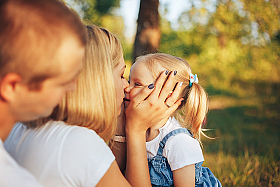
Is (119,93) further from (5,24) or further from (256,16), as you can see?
(256,16)

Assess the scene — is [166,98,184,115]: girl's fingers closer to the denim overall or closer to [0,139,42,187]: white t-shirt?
the denim overall

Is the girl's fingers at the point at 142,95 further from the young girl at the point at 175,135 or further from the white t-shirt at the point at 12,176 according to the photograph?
the white t-shirt at the point at 12,176

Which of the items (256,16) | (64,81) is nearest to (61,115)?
(64,81)

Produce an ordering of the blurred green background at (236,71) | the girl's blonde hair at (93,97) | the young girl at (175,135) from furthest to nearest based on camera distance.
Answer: the blurred green background at (236,71) < the young girl at (175,135) < the girl's blonde hair at (93,97)

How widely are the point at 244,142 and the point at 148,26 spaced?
2753 mm

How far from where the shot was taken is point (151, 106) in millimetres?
2188

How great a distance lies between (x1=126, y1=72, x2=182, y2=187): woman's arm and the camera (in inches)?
77.5

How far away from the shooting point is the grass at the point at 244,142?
3.51 metres

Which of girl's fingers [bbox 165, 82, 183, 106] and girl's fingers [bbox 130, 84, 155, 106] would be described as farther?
girl's fingers [bbox 165, 82, 183, 106]

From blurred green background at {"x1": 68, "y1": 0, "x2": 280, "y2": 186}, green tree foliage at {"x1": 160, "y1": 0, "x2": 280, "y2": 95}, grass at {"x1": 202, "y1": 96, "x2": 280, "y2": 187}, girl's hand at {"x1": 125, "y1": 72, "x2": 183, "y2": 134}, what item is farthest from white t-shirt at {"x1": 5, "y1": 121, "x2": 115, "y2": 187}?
green tree foliage at {"x1": 160, "y1": 0, "x2": 280, "y2": 95}

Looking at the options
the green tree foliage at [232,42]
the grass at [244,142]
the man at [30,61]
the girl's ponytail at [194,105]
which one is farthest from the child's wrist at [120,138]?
the green tree foliage at [232,42]

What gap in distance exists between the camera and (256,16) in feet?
21.4

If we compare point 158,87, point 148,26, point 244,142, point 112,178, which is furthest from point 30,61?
point 244,142

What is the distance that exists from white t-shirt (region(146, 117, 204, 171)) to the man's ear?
1.31m
